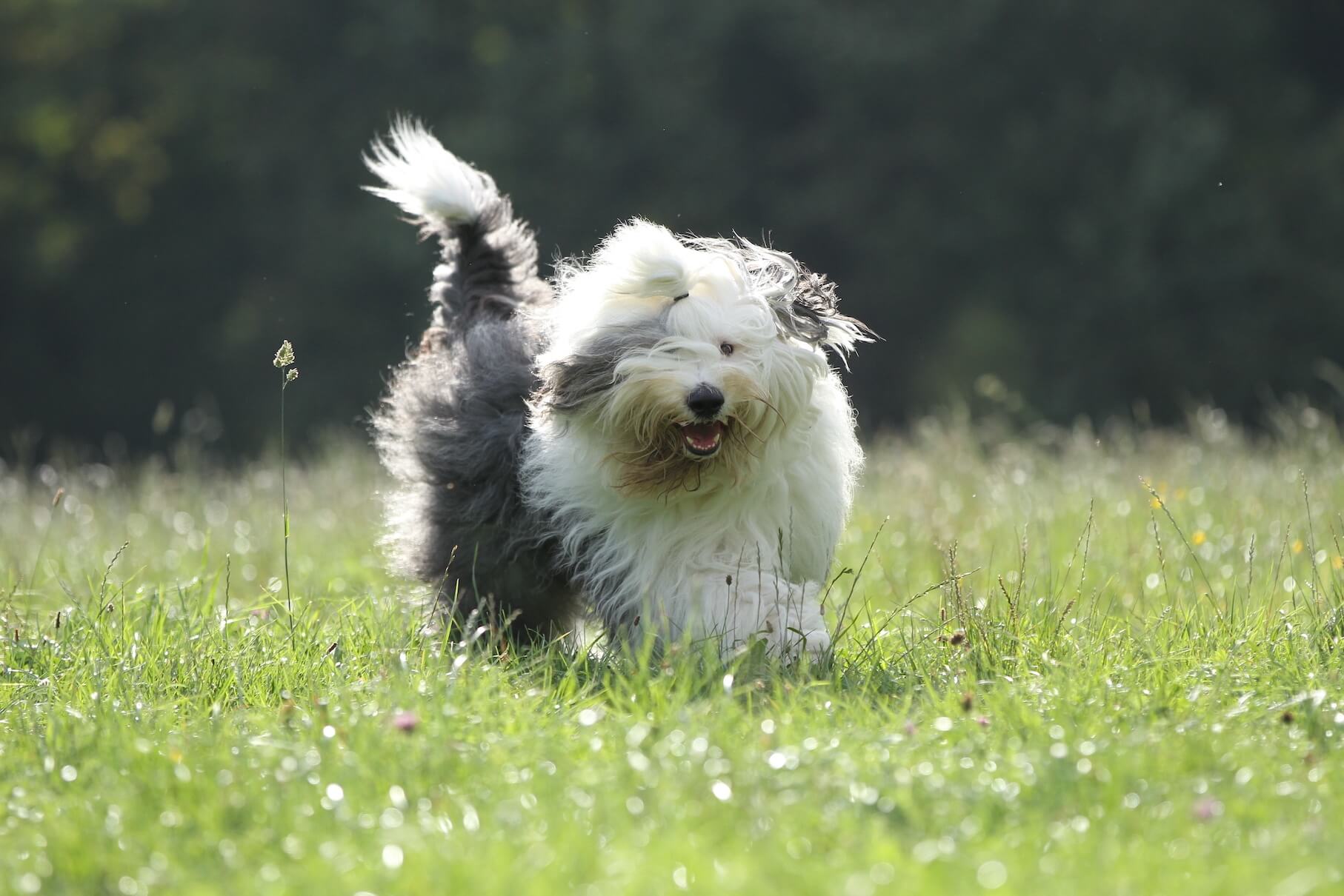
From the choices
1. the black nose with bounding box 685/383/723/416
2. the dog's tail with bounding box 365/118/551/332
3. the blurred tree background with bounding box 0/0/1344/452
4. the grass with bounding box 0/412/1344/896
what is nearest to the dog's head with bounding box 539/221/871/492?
the black nose with bounding box 685/383/723/416

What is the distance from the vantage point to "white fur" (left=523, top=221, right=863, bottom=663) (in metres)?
4.64

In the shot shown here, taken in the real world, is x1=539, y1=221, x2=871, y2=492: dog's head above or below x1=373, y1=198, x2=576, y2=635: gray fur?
above

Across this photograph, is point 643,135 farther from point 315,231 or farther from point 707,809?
point 707,809

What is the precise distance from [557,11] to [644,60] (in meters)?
2.70

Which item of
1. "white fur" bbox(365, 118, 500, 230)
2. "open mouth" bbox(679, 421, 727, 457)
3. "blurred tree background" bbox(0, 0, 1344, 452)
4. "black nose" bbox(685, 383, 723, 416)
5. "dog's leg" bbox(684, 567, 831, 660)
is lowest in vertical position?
"blurred tree background" bbox(0, 0, 1344, 452)

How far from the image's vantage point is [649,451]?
4.73 metres

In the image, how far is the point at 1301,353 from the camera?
2181 cm

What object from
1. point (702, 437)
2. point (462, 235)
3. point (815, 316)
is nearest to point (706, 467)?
point (702, 437)

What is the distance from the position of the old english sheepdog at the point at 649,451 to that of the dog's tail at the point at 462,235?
0.32 meters

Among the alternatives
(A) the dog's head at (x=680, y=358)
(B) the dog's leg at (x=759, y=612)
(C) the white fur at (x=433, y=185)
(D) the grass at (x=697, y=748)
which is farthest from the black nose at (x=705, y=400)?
(C) the white fur at (x=433, y=185)

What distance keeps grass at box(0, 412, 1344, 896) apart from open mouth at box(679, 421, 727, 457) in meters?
0.63

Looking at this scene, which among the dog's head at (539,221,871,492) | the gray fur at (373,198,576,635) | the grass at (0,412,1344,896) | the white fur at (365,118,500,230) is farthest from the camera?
the white fur at (365,118,500,230)

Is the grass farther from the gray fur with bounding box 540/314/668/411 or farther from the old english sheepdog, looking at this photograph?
the gray fur with bounding box 540/314/668/411

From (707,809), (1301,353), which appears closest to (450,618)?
(707,809)
